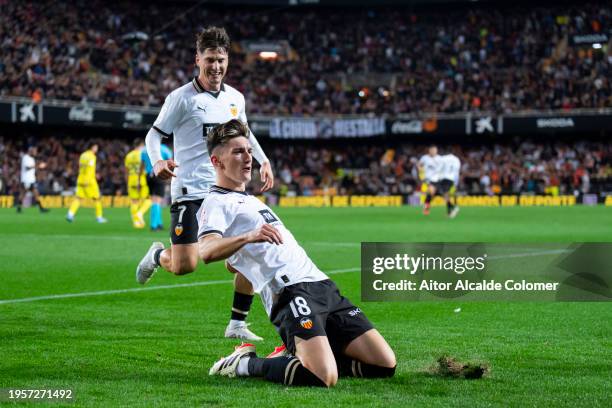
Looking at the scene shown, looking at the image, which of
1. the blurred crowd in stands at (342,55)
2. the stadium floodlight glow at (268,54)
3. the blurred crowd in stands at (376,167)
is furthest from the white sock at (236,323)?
the stadium floodlight glow at (268,54)

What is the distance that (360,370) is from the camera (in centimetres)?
537

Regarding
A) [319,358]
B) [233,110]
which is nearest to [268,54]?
[233,110]

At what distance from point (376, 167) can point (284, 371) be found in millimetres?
45974

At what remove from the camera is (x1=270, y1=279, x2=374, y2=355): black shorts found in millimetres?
5215

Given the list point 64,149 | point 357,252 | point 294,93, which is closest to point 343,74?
point 294,93

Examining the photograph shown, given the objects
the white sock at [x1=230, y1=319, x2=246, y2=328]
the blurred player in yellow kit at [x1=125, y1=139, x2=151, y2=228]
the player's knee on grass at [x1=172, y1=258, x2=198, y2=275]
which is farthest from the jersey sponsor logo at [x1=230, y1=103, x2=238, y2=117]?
the blurred player in yellow kit at [x1=125, y1=139, x2=151, y2=228]

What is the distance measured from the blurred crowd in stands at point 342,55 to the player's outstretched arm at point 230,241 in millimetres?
38998

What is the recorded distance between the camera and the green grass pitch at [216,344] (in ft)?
15.7

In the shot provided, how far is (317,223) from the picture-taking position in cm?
2478

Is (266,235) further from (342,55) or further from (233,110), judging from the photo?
(342,55)

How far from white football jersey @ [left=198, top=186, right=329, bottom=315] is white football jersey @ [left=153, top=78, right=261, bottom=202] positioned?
2182 mm

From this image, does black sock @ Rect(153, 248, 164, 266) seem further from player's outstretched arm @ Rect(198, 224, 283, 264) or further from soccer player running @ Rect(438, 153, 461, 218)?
soccer player running @ Rect(438, 153, 461, 218)

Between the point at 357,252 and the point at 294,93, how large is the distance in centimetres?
3704

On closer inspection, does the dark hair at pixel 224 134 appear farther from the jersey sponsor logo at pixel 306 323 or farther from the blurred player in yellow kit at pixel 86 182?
the blurred player in yellow kit at pixel 86 182
